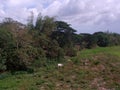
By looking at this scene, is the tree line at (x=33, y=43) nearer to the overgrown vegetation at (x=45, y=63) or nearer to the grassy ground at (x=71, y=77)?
the overgrown vegetation at (x=45, y=63)

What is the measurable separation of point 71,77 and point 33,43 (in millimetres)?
5541

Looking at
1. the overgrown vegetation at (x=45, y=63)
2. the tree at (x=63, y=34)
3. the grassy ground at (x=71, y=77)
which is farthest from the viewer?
the tree at (x=63, y=34)

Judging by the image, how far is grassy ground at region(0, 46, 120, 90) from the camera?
43.0ft

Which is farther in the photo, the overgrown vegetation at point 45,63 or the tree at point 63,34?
the tree at point 63,34

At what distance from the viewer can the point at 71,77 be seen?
14.9 meters

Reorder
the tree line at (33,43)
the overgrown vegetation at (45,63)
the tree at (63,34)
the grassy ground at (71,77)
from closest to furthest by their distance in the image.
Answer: the grassy ground at (71,77) < the overgrown vegetation at (45,63) < the tree line at (33,43) < the tree at (63,34)

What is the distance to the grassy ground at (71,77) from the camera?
13.1 meters

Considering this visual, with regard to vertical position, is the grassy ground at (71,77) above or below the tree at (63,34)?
below

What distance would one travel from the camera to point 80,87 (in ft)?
42.5

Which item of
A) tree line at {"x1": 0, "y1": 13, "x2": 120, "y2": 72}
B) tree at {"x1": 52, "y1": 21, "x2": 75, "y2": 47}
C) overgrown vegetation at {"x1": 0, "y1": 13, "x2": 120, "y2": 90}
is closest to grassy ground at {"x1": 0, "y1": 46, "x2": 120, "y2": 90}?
overgrown vegetation at {"x1": 0, "y1": 13, "x2": 120, "y2": 90}

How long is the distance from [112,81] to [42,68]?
4.95 metres

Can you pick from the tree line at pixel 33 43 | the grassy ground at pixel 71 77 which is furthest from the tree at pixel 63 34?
the grassy ground at pixel 71 77

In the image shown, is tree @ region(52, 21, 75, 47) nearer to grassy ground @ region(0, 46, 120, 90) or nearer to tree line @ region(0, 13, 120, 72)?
tree line @ region(0, 13, 120, 72)

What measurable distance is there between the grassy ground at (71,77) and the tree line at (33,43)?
0.98 metres
